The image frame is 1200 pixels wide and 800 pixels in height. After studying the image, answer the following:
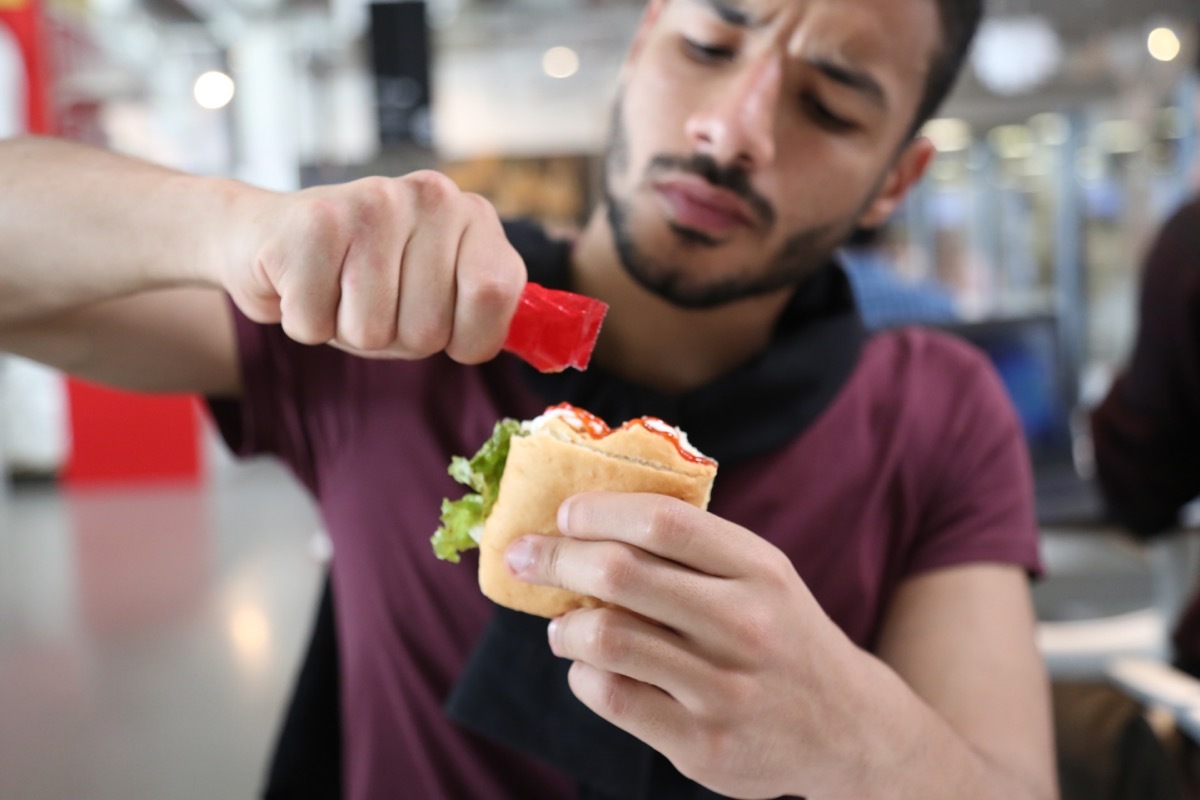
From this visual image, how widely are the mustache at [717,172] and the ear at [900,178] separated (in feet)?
1.03

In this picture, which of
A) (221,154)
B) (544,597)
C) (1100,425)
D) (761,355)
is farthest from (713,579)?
(221,154)

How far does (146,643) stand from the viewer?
12.5ft

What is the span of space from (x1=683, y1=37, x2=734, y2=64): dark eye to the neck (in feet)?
0.77

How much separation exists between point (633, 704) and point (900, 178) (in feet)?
3.44

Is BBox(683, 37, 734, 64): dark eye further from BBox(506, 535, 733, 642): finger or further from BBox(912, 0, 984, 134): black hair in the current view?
BBox(506, 535, 733, 642): finger

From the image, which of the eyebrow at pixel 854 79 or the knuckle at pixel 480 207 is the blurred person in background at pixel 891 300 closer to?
the eyebrow at pixel 854 79

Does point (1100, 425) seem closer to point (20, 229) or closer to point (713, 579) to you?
point (713, 579)

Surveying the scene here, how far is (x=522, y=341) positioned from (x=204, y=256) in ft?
1.00

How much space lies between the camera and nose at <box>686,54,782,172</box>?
1127 mm

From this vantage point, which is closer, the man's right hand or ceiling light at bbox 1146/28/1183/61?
the man's right hand

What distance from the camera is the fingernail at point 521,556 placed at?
76cm

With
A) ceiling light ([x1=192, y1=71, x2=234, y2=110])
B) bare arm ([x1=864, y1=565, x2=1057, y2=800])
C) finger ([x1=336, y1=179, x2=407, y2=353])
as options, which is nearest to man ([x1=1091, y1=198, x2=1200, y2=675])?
bare arm ([x1=864, y1=565, x2=1057, y2=800])

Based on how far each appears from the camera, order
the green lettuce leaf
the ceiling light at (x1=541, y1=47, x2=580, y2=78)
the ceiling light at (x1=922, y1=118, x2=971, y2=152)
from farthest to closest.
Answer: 1. the ceiling light at (x1=541, y1=47, x2=580, y2=78)
2. the ceiling light at (x1=922, y1=118, x2=971, y2=152)
3. the green lettuce leaf

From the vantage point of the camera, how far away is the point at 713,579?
74cm
